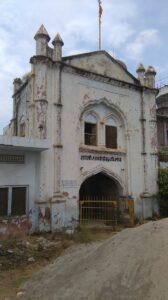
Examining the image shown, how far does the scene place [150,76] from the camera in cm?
1795

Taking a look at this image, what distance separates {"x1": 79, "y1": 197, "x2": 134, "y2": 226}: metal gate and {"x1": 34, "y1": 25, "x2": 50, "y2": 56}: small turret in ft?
24.8

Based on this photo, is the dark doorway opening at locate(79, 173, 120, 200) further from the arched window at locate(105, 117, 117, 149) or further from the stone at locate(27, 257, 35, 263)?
the stone at locate(27, 257, 35, 263)

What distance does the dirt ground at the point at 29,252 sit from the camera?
7801 mm

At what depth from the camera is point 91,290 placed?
236 inches

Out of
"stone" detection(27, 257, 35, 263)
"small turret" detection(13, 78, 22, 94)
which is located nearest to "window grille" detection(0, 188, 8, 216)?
"stone" detection(27, 257, 35, 263)

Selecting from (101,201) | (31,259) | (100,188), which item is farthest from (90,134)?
(31,259)

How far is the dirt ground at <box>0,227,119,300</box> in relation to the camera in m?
7.80

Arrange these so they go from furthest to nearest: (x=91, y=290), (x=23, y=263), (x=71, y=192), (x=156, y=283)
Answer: (x=71, y=192), (x=23, y=263), (x=91, y=290), (x=156, y=283)

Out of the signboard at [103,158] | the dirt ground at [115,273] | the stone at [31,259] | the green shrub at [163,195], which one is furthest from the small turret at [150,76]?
the stone at [31,259]

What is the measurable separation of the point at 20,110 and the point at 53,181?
5259 millimetres

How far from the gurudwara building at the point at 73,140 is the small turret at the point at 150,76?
0.06 metres

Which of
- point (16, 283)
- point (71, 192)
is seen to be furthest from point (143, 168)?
point (16, 283)

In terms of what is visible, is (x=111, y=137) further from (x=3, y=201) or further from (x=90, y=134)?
(x=3, y=201)

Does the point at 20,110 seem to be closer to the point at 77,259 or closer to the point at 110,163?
the point at 110,163
